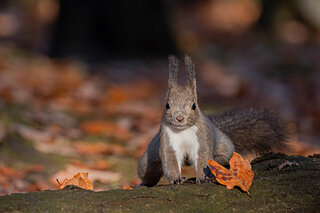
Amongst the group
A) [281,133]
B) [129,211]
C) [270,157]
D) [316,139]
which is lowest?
[129,211]

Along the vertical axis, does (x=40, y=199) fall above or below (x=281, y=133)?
below

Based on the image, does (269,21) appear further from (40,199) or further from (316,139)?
(40,199)

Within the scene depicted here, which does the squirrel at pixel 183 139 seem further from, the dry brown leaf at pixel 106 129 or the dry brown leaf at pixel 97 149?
the dry brown leaf at pixel 106 129

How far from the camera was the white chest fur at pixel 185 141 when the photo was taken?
8.65 ft

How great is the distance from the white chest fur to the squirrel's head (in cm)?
4

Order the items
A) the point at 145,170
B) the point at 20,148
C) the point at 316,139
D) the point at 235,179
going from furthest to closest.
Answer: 1. the point at 316,139
2. the point at 20,148
3. the point at 145,170
4. the point at 235,179

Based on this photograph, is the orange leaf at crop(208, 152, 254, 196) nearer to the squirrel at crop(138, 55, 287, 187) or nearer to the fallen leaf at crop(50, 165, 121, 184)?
the squirrel at crop(138, 55, 287, 187)

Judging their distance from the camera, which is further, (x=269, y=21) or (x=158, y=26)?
(x=269, y=21)

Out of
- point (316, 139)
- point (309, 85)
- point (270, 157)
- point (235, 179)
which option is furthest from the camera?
point (309, 85)

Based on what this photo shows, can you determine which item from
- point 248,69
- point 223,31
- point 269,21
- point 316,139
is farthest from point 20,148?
point 223,31

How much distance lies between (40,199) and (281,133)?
6.15ft

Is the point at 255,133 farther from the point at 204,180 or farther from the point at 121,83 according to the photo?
the point at 121,83

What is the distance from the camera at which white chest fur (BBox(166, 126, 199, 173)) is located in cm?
264

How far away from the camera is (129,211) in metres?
1.95
